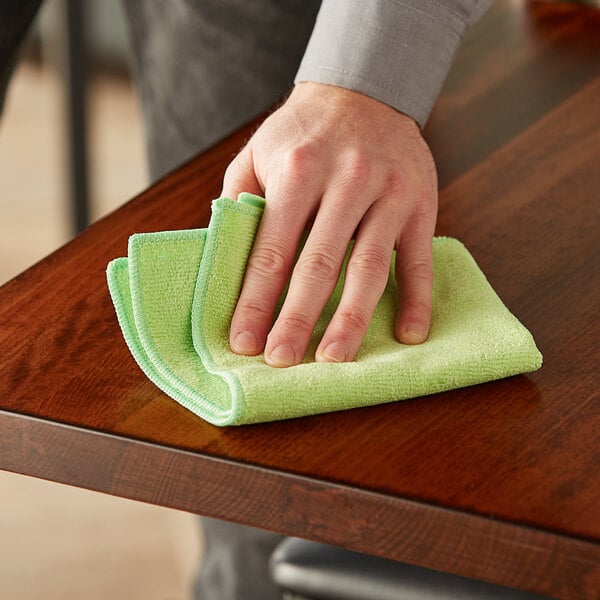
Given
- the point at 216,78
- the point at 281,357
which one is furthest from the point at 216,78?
the point at 281,357

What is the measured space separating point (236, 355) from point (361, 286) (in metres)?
0.09

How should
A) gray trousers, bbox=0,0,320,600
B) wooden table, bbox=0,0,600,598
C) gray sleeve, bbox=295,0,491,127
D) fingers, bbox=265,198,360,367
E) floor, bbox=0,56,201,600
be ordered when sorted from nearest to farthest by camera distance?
1. wooden table, bbox=0,0,600,598
2. fingers, bbox=265,198,360,367
3. gray sleeve, bbox=295,0,491,127
4. gray trousers, bbox=0,0,320,600
5. floor, bbox=0,56,201,600

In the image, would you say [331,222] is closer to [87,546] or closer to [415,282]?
[415,282]

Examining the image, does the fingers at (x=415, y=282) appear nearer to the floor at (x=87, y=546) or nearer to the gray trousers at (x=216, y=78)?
the gray trousers at (x=216, y=78)

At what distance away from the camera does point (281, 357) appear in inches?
23.1

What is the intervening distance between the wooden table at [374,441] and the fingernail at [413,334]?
0.05 m

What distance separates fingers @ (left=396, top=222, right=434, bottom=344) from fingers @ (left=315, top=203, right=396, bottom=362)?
0.02 m

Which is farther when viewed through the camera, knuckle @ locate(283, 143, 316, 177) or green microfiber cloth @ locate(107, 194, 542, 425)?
knuckle @ locate(283, 143, 316, 177)

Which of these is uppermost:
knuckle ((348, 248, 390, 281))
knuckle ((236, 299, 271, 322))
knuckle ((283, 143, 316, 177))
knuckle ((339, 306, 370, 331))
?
knuckle ((283, 143, 316, 177))

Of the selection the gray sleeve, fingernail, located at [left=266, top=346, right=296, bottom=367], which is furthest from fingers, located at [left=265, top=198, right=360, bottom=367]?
the gray sleeve

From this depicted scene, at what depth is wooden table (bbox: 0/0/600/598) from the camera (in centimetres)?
49

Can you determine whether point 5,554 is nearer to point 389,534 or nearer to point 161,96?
point 161,96

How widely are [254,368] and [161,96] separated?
2.64 feet

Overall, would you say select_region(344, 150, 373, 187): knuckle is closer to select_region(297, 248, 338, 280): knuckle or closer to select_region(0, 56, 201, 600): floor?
select_region(297, 248, 338, 280): knuckle
